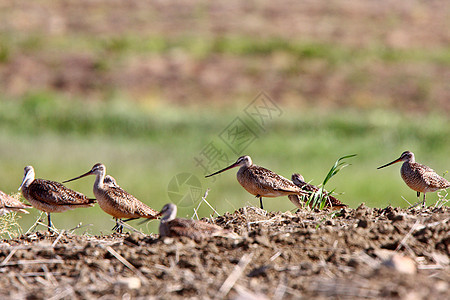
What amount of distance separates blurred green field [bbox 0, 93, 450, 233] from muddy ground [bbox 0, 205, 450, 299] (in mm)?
7011

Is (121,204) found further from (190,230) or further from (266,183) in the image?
(190,230)

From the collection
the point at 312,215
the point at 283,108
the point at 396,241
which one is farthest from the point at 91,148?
the point at 396,241

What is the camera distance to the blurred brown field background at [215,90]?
55.3ft

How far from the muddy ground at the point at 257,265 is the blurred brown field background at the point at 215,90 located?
2.74 meters

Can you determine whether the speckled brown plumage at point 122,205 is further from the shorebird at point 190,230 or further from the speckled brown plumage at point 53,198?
the shorebird at point 190,230

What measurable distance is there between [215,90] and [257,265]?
83.1 ft

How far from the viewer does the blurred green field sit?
15.4 m

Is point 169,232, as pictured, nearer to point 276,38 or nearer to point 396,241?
point 396,241

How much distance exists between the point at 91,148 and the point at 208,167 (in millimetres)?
3367

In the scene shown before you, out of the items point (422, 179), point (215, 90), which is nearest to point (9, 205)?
point (422, 179)

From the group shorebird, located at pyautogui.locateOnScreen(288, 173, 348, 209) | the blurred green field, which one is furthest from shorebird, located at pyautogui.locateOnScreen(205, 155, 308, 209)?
the blurred green field

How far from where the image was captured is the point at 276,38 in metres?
35.5

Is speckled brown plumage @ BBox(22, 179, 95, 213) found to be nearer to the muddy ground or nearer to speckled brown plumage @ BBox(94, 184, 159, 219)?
speckled brown plumage @ BBox(94, 184, 159, 219)

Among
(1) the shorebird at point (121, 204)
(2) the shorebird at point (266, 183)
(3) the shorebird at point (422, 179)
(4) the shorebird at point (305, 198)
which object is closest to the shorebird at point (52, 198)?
(1) the shorebird at point (121, 204)
